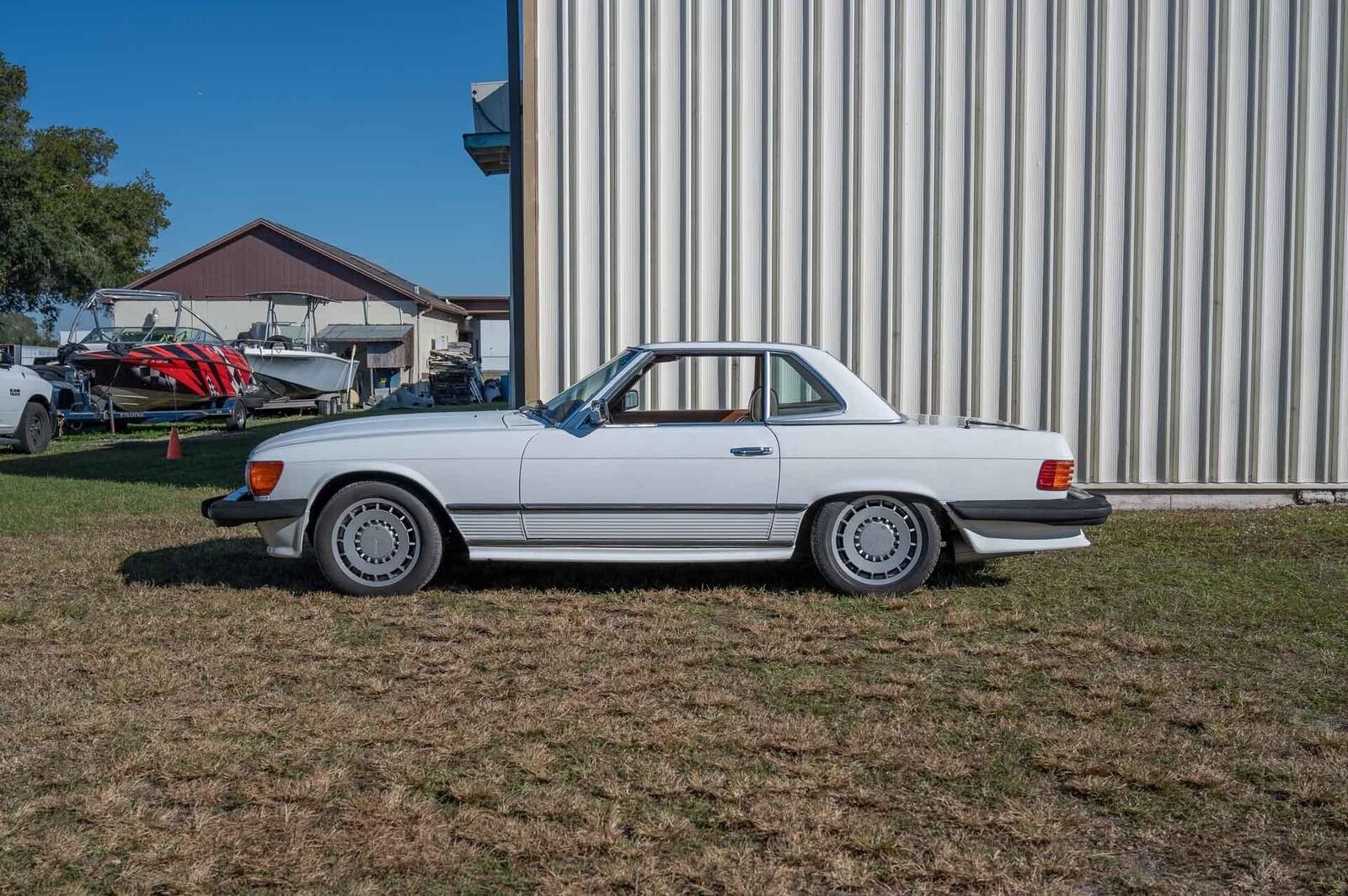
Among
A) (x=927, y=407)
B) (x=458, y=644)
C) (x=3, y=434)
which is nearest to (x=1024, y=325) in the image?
(x=927, y=407)

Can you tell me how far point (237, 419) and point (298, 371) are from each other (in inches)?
165

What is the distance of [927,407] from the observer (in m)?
9.34

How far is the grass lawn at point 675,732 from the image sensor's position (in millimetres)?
2977

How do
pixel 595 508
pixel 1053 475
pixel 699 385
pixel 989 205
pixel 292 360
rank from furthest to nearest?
pixel 292 360 < pixel 989 205 < pixel 699 385 < pixel 1053 475 < pixel 595 508

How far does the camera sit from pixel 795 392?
19.9 ft

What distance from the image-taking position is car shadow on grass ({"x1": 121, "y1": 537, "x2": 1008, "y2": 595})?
632 centimetres

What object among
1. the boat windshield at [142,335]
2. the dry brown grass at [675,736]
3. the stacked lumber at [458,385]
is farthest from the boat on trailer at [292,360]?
the dry brown grass at [675,736]

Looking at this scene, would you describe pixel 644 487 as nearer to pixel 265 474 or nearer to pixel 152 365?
pixel 265 474

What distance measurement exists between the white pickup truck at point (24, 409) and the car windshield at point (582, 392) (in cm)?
1123

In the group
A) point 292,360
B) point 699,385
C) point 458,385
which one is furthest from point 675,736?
point 458,385

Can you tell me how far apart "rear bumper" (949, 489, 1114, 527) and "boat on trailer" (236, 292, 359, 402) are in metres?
17.6

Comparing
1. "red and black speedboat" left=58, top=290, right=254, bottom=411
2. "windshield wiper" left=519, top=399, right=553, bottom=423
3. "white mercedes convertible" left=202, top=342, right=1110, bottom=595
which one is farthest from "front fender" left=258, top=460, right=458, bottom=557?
"red and black speedboat" left=58, top=290, right=254, bottom=411

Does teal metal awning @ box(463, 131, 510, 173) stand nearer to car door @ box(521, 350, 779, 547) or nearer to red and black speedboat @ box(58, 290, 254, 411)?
car door @ box(521, 350, 779, 547)

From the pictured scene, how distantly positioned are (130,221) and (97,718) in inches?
2213
